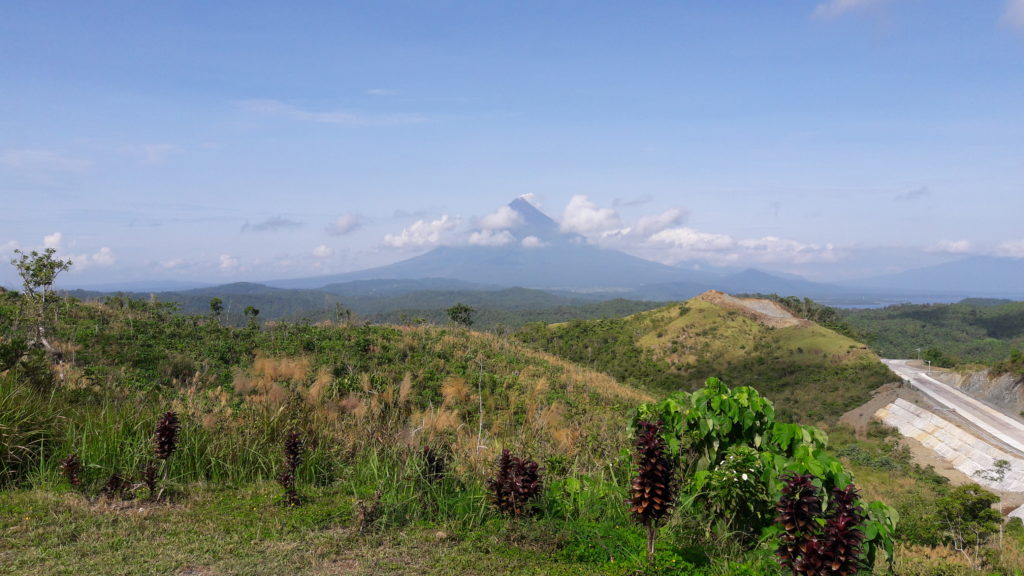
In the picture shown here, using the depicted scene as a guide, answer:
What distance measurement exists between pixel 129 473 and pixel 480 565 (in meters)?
3.02

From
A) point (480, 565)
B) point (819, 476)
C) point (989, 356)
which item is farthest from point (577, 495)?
point (989, 356)

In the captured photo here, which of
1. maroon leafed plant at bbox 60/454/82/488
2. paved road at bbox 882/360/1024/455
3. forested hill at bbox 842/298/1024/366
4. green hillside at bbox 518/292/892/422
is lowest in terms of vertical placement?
forested hill at bbox 842/298/1024/366

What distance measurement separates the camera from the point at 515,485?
3352 mm

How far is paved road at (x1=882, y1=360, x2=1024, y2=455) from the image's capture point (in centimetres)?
3097

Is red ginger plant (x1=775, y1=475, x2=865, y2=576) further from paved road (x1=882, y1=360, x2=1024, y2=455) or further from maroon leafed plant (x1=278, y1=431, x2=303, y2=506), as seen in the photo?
paved road (x1=882, y1=360, x2=1024, y2=455)

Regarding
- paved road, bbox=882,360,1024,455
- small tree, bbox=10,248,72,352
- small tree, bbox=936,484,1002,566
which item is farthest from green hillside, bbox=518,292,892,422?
small tree, bbox=10,248,72,352

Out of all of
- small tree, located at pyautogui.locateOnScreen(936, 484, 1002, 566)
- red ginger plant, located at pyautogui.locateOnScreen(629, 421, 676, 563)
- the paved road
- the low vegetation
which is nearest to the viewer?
red ginger plant, located at pyautogui.locateOnScreen(629, 421, 676, 563)

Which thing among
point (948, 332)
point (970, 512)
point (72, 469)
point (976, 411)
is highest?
point (72, 469)

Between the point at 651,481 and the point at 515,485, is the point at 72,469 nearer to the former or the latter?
the point at 515,485

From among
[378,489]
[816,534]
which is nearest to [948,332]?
[816,534]

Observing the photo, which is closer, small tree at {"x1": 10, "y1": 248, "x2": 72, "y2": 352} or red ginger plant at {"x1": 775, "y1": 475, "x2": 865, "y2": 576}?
red ginger plant at {"x1": 775, "y1": 475, "x2": 865, "y2": 576}

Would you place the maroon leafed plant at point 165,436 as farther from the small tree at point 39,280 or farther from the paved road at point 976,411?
the paved road at point 976,411

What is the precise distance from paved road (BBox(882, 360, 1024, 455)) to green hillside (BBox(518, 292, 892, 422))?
446 centimetres

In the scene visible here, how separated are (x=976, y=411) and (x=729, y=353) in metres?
17.7
